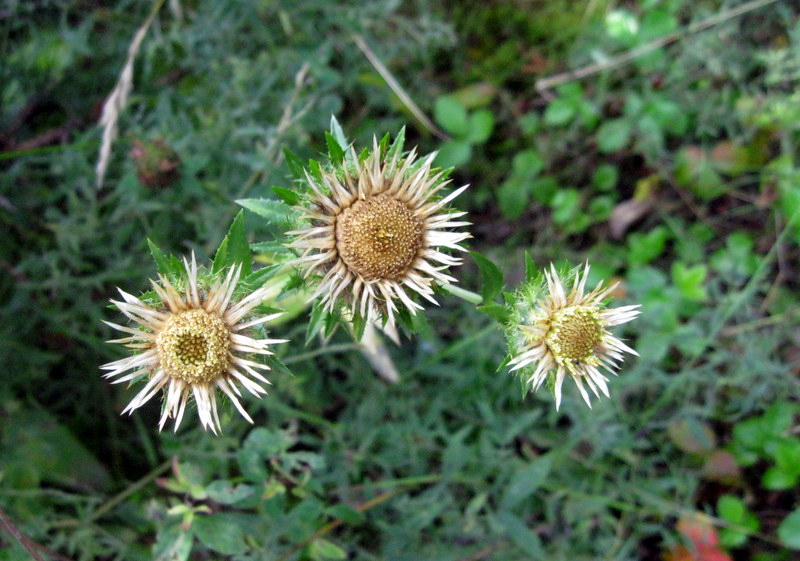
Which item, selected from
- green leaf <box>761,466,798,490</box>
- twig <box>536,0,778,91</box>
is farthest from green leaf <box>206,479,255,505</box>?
twig <box>536,0,778,91</box>

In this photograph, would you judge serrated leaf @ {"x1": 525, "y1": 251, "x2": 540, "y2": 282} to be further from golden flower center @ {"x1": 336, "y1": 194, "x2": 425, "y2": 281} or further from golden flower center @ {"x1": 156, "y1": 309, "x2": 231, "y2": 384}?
golden flower center @ {"x1": 156, "y1": 309, "x2": 231, "y2": 384}

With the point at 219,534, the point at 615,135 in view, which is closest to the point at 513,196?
the point at 615,135

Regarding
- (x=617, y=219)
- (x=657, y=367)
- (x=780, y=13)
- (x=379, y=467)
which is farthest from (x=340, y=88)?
(x=780, y=13)

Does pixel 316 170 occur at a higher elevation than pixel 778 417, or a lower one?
lower

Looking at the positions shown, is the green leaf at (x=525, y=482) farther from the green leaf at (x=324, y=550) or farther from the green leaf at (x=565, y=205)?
the green leaf at (x=565, y=205)

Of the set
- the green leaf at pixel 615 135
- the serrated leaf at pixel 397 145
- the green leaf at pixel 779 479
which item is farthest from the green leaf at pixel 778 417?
the serrated leaf at pixel 397 145

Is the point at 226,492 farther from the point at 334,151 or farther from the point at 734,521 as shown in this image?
the point at 734,521
